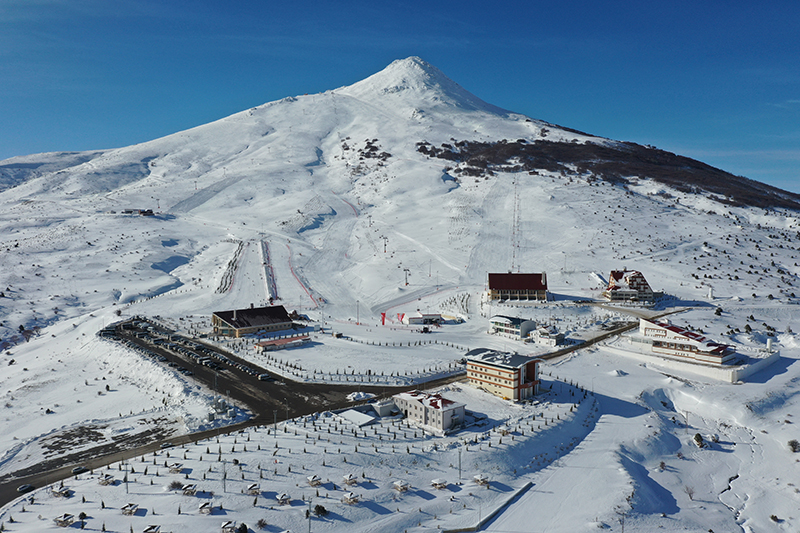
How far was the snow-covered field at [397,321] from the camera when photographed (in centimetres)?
2834

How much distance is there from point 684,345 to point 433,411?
31556 mm

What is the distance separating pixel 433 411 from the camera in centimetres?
3591

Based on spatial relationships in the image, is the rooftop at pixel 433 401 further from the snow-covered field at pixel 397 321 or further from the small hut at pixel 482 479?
the small hut at pixel 482 479

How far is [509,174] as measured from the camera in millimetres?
139750

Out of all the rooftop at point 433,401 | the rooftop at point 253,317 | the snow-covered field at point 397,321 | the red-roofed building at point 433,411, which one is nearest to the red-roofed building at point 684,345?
the snow-covered field at point 397,321

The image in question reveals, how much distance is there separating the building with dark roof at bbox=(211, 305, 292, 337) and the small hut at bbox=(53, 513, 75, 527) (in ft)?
124

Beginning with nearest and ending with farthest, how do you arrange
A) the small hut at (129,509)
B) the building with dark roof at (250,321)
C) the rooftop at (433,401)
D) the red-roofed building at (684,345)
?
the small hut at (129,509), the rooftop at (433,401), the red-roofed building at (684,345), the building with dark roof at (250,321)

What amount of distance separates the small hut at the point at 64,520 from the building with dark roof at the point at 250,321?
124ft

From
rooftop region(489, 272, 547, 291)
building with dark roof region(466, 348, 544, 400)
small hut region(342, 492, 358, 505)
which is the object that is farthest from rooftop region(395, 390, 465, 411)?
rooftop region(489, 272, 547, 291)

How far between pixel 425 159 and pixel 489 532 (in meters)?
140

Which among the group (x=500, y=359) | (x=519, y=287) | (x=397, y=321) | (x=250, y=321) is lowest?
(x=397, y=321)

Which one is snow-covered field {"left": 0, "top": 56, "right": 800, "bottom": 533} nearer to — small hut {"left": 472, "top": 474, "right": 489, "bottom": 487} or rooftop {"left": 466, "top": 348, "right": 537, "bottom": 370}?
small hut {"left": 472, "top": 474, "right": 489, "bottom": 487}

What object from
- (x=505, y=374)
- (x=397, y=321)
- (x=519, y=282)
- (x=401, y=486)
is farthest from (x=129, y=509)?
(x=519, y=282)

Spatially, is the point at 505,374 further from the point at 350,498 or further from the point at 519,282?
the point at 519,282
